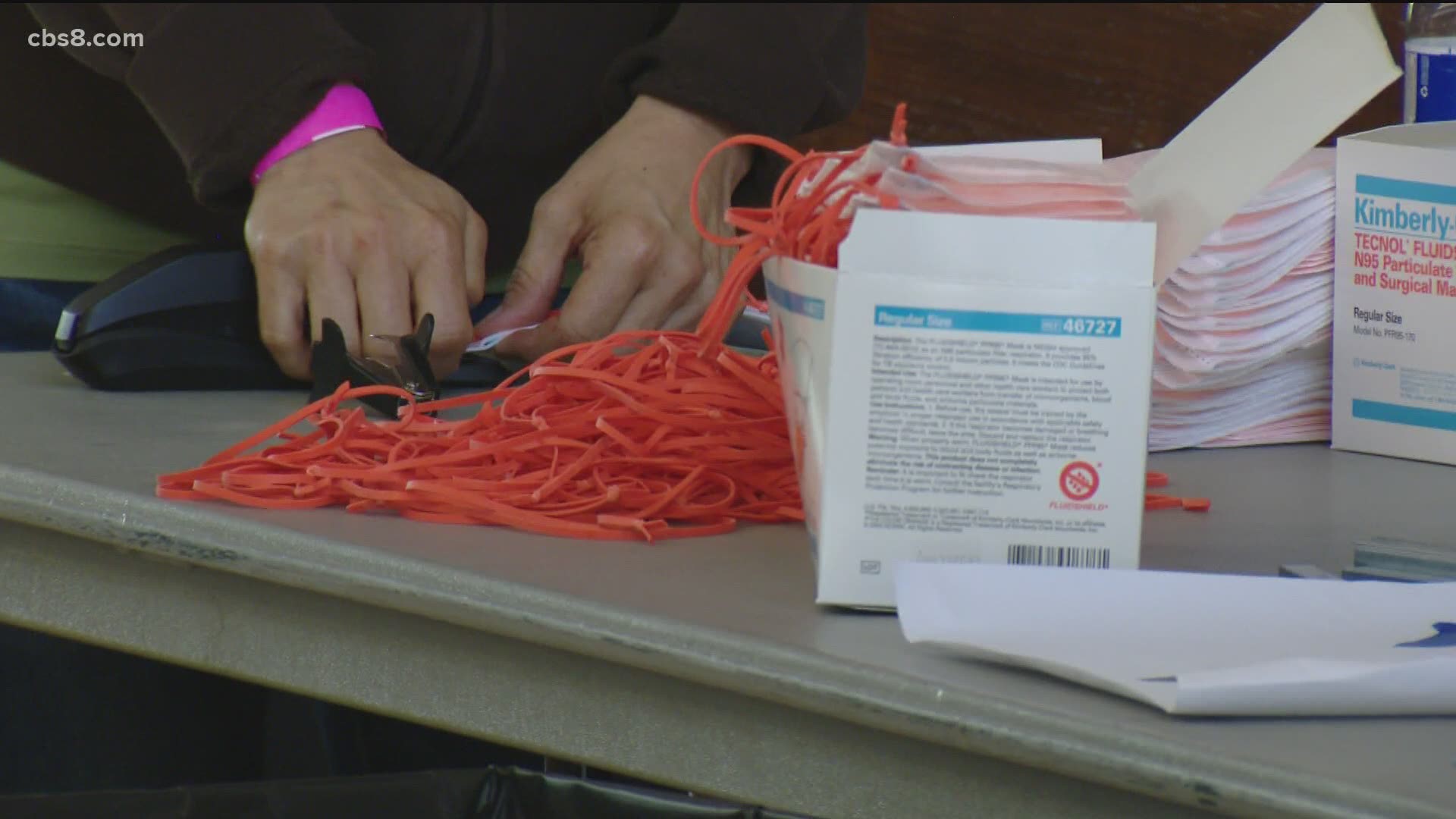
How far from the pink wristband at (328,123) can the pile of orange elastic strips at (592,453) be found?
1.09ft

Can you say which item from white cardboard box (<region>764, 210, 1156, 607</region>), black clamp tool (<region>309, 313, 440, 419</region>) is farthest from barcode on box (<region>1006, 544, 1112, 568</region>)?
black clamp tool (<region>309, 313, 440, 419</region>)

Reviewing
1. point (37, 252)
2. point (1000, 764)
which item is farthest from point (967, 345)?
point (37, 252)

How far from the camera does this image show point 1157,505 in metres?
0.64

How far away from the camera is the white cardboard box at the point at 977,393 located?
45cm

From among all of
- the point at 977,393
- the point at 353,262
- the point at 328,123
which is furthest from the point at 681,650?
the point at 328,123

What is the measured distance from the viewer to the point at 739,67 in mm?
1060

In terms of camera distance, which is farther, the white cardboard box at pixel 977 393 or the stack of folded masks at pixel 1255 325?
the stack of folded masks at pixel 1255 325

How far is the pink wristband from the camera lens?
3.04ft

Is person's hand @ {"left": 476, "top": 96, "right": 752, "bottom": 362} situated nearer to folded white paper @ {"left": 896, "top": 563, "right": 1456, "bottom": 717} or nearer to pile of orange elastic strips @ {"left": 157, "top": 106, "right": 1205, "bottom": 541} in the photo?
pile of orange elastic strips @ {"left": 157, "top": 106, "right": 1205, "bottom": 541}

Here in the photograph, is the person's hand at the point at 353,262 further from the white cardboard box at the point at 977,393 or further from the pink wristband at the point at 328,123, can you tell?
the white cardboard box at the point at 977,393

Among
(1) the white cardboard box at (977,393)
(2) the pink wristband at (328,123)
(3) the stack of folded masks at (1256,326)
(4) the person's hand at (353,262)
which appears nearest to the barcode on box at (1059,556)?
(1) the white cardboard box at (977,393)

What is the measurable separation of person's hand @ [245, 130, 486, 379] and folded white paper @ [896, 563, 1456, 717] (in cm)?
47

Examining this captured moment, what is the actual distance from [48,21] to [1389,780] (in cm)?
97

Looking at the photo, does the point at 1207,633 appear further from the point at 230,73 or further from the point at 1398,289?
the point at 230,73
